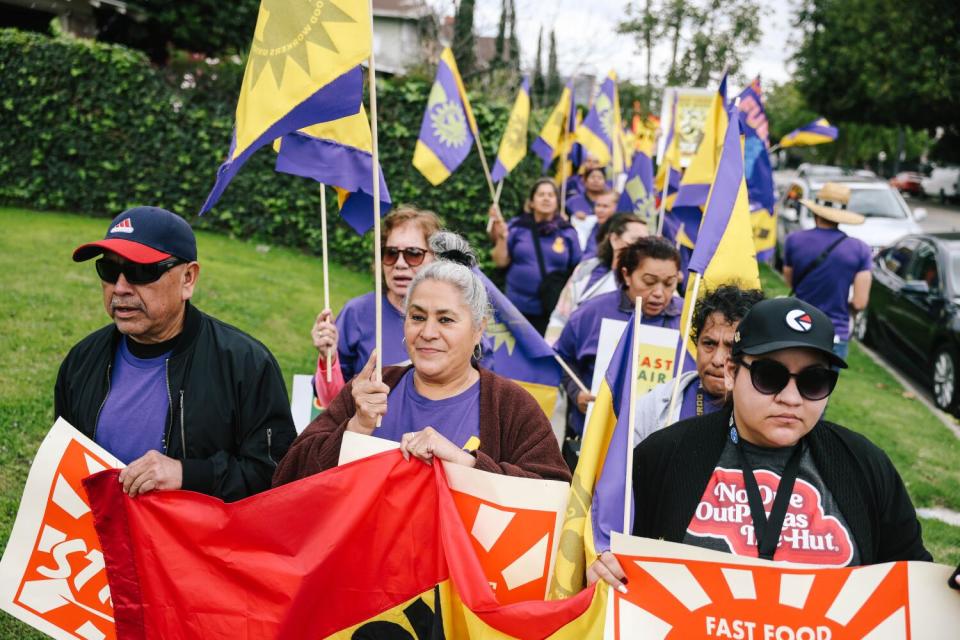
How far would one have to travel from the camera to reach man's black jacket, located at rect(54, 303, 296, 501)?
310 centimetres

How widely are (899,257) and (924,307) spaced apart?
1.87 meters

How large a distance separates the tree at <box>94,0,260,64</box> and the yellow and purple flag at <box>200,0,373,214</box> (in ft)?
72.7

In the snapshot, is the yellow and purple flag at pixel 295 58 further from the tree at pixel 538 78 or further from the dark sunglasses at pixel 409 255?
the tree at pixel 538 78

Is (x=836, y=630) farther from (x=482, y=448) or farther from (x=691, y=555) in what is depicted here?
(x=482, y=448)

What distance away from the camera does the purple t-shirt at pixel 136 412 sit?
10.3ft

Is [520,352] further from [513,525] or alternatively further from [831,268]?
[831,268]

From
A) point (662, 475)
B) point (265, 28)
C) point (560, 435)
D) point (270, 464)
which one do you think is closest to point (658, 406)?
point (662, 475)

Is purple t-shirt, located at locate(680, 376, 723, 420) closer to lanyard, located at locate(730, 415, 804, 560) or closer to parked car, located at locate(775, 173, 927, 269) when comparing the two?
lanyard, located at locate(730, 415, 804, 560)

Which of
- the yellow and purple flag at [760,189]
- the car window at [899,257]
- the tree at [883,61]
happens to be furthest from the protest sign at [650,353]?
the tree at [883,61]

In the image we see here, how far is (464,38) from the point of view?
59.2ft

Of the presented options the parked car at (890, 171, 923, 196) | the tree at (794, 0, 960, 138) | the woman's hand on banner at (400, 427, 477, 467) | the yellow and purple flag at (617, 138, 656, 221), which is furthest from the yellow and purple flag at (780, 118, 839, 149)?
the parked car at (890, 171, 923, 196)

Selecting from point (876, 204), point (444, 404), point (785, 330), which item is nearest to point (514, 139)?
point (444, 404)

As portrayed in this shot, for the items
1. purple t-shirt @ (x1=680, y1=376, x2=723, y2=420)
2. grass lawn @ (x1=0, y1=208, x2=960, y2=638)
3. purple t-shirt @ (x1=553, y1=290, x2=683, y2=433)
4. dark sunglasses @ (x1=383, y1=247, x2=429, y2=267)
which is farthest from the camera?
grass lawn @ (x1=0, y1=208, x2=960, y2=638)

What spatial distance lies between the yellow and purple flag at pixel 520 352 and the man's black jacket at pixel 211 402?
68.2 inches
